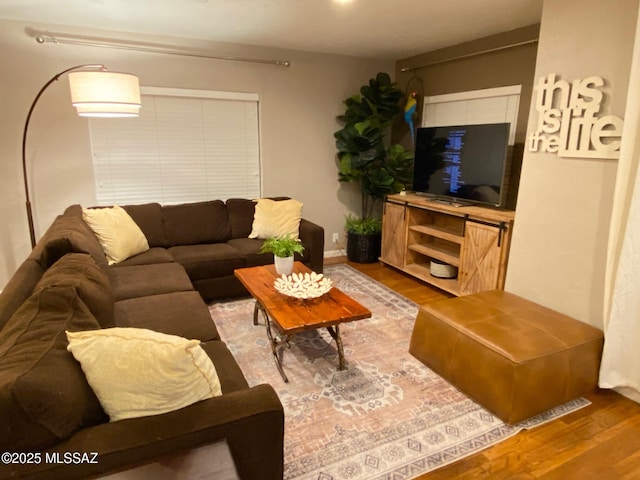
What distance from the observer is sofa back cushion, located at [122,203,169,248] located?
3.73m

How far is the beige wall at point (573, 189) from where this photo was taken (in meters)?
2.27

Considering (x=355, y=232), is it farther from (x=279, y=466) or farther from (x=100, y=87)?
(x=279, y=466)

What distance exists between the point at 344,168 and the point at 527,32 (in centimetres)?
216

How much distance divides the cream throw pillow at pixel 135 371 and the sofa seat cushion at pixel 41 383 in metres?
0.04

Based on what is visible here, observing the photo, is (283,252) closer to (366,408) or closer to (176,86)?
(366,408)

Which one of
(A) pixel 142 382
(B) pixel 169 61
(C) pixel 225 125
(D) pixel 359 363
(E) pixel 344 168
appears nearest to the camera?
(A) pixel 142 382

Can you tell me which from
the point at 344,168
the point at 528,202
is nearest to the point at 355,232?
the point at 344,168

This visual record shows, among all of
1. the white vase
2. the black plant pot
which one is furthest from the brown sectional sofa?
the black plant pot

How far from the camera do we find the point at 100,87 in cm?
243

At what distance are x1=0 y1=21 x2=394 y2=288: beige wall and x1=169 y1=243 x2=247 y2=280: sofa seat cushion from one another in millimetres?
1172

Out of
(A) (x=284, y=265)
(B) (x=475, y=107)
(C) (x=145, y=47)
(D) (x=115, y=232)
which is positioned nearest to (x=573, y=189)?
(B) (x=475, y=107)

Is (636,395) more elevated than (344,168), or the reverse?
(344,168)

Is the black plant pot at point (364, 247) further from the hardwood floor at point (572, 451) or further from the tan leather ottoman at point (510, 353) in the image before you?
the hardwood floor at point (572, 451)

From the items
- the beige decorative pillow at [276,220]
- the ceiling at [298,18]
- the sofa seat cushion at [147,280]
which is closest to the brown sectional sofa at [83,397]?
the sofa seat cushion at [147,280]
